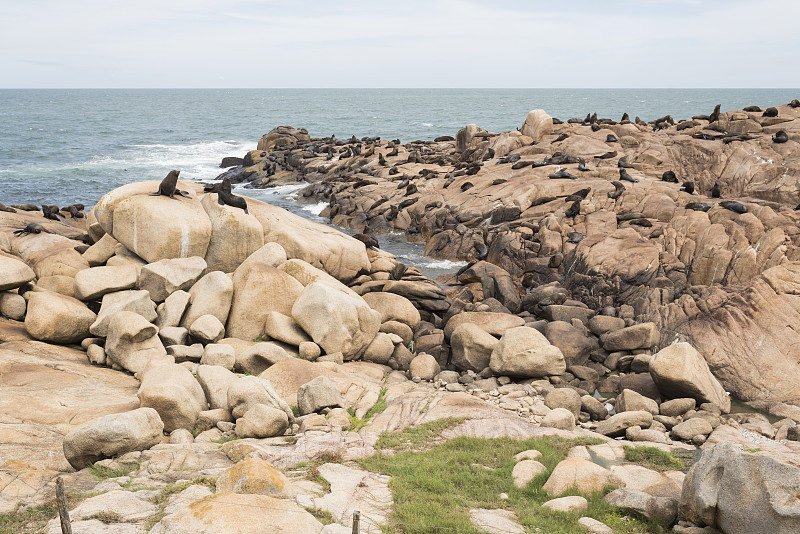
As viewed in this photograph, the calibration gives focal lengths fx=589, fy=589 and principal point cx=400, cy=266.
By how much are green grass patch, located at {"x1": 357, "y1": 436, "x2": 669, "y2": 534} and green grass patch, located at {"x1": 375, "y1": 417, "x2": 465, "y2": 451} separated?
2cm

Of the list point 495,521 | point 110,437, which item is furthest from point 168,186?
point 495,521

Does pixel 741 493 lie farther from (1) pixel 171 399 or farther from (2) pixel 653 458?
(1) pixel 171 399

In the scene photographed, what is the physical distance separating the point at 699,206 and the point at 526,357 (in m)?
12.0

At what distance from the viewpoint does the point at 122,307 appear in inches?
576

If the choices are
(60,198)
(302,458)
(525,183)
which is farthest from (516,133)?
(302,458)

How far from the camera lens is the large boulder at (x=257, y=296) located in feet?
52.5

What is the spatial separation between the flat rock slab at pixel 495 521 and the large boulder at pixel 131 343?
824cm

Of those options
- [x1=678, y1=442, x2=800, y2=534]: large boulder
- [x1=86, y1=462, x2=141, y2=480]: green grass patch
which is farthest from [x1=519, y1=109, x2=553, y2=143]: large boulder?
[x1=86, y1=462, x2=141, y2=480]: green grass patch

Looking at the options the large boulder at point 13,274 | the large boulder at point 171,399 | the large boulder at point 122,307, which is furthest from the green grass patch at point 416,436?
the large boulder at point 13,274

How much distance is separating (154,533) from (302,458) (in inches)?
130

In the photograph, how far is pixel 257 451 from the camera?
9461 millimetres

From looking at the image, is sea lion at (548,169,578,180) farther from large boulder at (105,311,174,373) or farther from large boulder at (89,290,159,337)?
large boulder at (105,311,174,373)

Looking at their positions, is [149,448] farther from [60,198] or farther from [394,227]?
[60,198]

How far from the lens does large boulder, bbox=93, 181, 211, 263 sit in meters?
16.8
